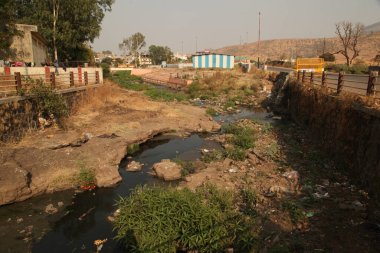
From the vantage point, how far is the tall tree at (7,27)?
53.6 ft

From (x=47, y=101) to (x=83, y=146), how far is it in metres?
3.19

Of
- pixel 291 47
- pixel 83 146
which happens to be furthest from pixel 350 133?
pixel 291 47

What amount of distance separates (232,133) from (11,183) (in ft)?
35.6

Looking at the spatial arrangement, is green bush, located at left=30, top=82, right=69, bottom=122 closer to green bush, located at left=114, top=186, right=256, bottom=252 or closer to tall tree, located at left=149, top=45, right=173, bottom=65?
green bush, located at left=114, top=186, right=256, bottom=252

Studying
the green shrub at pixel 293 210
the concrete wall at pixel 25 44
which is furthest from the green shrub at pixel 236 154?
the concrete wall at pixel 25 44

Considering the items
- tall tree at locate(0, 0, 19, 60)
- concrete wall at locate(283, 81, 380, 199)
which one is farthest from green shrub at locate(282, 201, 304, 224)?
tall tree at locate(0, 0, 19, 60)

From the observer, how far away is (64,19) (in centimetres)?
2820

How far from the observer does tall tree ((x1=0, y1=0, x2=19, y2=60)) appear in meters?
16.3

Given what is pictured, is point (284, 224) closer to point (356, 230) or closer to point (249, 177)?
point (356, 230)

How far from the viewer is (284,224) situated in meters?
7.10

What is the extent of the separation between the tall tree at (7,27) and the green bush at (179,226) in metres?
15.3

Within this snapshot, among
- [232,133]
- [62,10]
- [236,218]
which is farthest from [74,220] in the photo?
[62,10]

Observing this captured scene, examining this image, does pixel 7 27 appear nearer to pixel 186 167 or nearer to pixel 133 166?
pixel 133 166

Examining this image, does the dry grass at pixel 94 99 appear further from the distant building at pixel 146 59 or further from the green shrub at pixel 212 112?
the distant building at pixel 146 59
